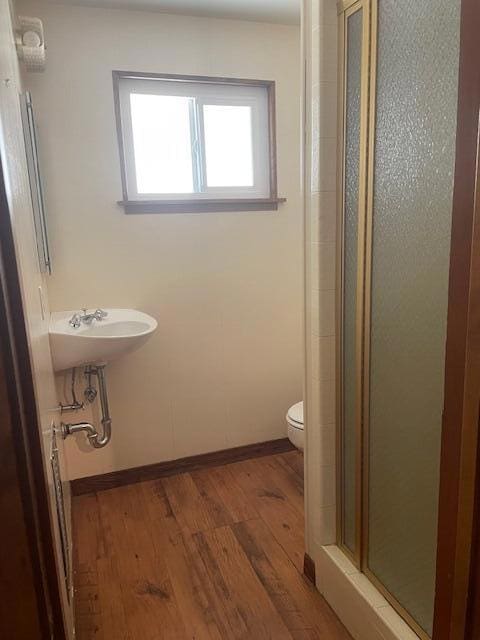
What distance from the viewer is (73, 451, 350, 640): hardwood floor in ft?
5.12

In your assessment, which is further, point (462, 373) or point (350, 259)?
point (350, 259)

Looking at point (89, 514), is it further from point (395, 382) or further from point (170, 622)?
point (395, 382)

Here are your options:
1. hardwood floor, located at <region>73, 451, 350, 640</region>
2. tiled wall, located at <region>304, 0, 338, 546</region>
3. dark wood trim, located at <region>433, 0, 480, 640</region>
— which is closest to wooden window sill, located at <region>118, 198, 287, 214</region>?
tiled wall, located at <region>304, 0, 338, 546</region>

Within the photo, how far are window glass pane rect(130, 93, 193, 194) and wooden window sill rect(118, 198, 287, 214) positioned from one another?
91mm

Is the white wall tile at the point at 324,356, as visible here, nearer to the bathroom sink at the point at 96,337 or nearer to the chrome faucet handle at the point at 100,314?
the bathroom sink at the point at 96,337

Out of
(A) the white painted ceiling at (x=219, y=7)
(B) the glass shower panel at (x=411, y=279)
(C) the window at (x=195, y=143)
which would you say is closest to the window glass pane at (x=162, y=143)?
(C) the window at (x=195, y=143)

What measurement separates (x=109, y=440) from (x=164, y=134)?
158 centimetres

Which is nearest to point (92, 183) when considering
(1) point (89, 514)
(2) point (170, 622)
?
(1) point (89, 514)

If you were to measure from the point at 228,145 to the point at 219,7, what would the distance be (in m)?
0.61

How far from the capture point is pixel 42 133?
2078 mm

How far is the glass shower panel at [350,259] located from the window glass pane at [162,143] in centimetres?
120

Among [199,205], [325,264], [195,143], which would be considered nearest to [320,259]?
[325,264]

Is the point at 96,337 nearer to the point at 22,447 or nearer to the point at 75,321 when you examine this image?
the point at 75,321

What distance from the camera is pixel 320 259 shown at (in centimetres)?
147
